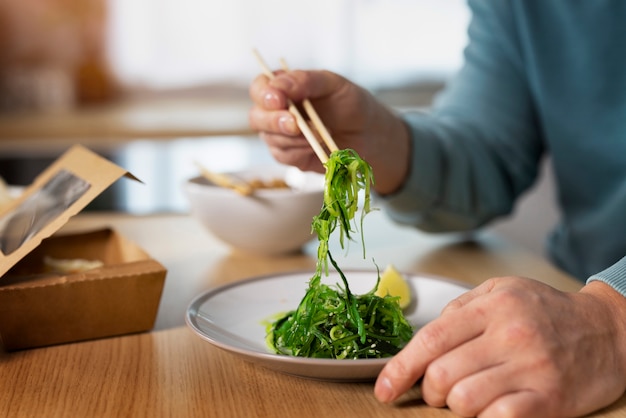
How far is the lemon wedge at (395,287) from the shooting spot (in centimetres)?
104

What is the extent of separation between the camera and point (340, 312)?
2.88 feet

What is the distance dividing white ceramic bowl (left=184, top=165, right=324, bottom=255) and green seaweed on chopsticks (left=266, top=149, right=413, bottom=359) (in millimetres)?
410

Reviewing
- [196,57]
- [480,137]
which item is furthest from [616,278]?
[196,57]

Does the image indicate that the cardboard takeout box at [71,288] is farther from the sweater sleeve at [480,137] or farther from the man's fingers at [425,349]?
the sweater sleeve at [480,137]

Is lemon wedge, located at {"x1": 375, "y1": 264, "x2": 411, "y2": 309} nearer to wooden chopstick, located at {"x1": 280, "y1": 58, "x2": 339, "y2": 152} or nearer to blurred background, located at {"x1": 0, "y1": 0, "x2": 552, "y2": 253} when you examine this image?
wooden chopstick, located at {"x1": 280, "y1": 58, "x2": 339, "y2": 152}

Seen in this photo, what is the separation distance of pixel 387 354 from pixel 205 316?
0.23m

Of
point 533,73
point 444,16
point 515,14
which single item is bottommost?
point 444,16

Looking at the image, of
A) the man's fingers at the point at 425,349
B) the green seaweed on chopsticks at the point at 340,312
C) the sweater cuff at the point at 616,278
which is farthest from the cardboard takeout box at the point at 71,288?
the sweater cuff at the point at 616,278

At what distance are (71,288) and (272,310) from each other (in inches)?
9.8

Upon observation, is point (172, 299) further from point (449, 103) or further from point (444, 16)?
point (444, 16)

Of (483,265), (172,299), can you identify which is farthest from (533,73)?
(172,299)

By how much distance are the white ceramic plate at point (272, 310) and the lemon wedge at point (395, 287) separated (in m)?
0.01

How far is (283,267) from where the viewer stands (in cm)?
132

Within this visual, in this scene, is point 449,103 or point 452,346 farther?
point 449,103
